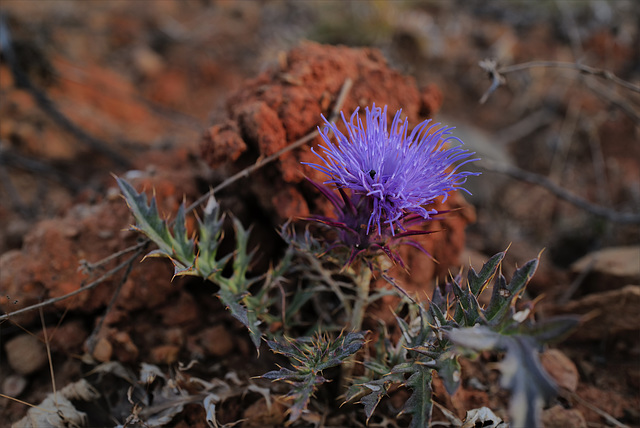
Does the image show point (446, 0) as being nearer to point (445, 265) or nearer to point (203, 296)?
point (445, 265)

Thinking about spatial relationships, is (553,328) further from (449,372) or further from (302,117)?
(302,117)

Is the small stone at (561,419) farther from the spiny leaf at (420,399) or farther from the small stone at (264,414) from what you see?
the small stone at (264,414)

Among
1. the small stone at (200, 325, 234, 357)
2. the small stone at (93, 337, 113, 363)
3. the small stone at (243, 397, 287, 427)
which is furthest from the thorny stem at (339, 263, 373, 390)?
the small stone at (93, 337, 113, 363)

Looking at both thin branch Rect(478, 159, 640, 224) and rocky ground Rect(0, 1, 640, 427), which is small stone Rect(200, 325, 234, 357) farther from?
thin branch Rect(478, 159, 640, 224)

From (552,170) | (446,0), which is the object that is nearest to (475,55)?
(446,0)

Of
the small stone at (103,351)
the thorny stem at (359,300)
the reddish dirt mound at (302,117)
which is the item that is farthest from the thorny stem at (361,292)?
the small stone at (103,351)

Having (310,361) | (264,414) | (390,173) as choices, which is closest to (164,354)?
(264,414)

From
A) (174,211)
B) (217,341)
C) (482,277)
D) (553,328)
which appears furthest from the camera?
(174,211)
